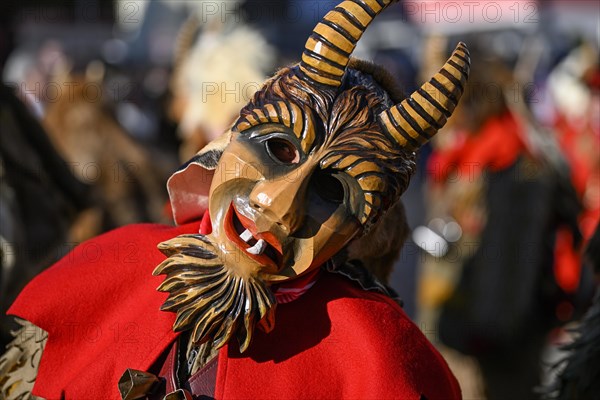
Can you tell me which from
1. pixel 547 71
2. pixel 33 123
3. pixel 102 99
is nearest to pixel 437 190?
pixel 102 99

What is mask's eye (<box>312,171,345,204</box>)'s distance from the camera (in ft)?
5.58

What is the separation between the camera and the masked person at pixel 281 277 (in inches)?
66.3

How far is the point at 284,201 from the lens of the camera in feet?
5.38

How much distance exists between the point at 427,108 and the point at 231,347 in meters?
0.62

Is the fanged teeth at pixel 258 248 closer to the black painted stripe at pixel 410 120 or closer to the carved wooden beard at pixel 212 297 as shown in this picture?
the carved wooden beard at pixel 212 297

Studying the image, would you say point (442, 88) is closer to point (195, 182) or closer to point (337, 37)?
point (337, 37)

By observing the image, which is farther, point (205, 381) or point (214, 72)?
point (214, 72)

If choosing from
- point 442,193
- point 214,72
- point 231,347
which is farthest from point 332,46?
point 442,193

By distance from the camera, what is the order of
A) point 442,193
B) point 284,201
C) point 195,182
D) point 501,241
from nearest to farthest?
1. point 284,201
2. point 195,182
3. point 501,241
4. point 442,193

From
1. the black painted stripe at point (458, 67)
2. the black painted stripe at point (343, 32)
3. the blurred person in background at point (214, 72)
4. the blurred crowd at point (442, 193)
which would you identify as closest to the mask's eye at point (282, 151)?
the black painted stripe at point (343, 32)

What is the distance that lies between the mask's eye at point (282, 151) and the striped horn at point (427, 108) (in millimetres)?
184

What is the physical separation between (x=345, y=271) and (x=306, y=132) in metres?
0.38

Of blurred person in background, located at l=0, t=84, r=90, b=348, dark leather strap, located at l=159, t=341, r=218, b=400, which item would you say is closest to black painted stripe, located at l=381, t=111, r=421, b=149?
dark leather strap, located at l=159, t=341, r=218, b=400

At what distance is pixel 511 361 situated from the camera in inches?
183
